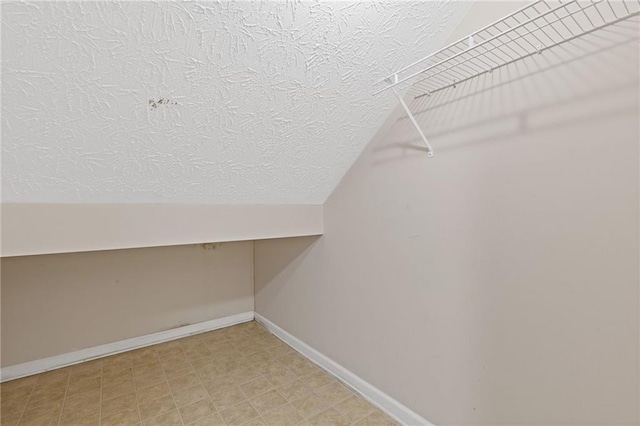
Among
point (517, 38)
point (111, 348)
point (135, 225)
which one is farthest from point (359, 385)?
point (111, 348)

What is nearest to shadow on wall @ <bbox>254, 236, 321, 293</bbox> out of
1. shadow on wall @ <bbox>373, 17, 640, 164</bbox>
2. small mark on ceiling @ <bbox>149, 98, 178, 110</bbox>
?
shadow on wall @ <bbox>373, 17, 640, 164</bbox>

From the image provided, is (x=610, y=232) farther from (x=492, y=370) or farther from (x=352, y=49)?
(x=352, y=49)

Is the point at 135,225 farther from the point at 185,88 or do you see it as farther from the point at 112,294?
the point at 112,294

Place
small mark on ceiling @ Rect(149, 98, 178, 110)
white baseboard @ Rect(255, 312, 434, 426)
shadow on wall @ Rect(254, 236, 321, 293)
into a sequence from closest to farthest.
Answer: small mark on ceiling @ Rect(149, 98, 178, 110)
white baseboard @ Rect(255, 312, 434, 426)
shadow on wall @ Rect(254, 236, 321, 293)

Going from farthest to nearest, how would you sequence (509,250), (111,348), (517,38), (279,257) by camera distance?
(279,257)
(111,348)
(509,250)
(517,38)

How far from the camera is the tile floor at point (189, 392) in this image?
1594mm

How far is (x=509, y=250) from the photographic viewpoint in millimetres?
1087

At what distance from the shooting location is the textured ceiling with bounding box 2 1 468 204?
0.82 m

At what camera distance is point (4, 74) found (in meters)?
0.79

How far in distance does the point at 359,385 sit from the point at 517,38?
1824mm

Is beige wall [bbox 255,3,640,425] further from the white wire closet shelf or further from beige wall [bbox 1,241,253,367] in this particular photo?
beige wall [bbox 1,241,253,367]

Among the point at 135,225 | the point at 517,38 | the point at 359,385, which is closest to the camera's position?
the point at 517,38

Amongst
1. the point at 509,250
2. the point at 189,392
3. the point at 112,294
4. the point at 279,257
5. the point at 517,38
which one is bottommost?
the point at 189,392

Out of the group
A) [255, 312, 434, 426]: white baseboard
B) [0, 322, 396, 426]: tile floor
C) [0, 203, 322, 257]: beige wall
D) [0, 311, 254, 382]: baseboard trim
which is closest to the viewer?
[0, 203, 322, 257]: beige wall
